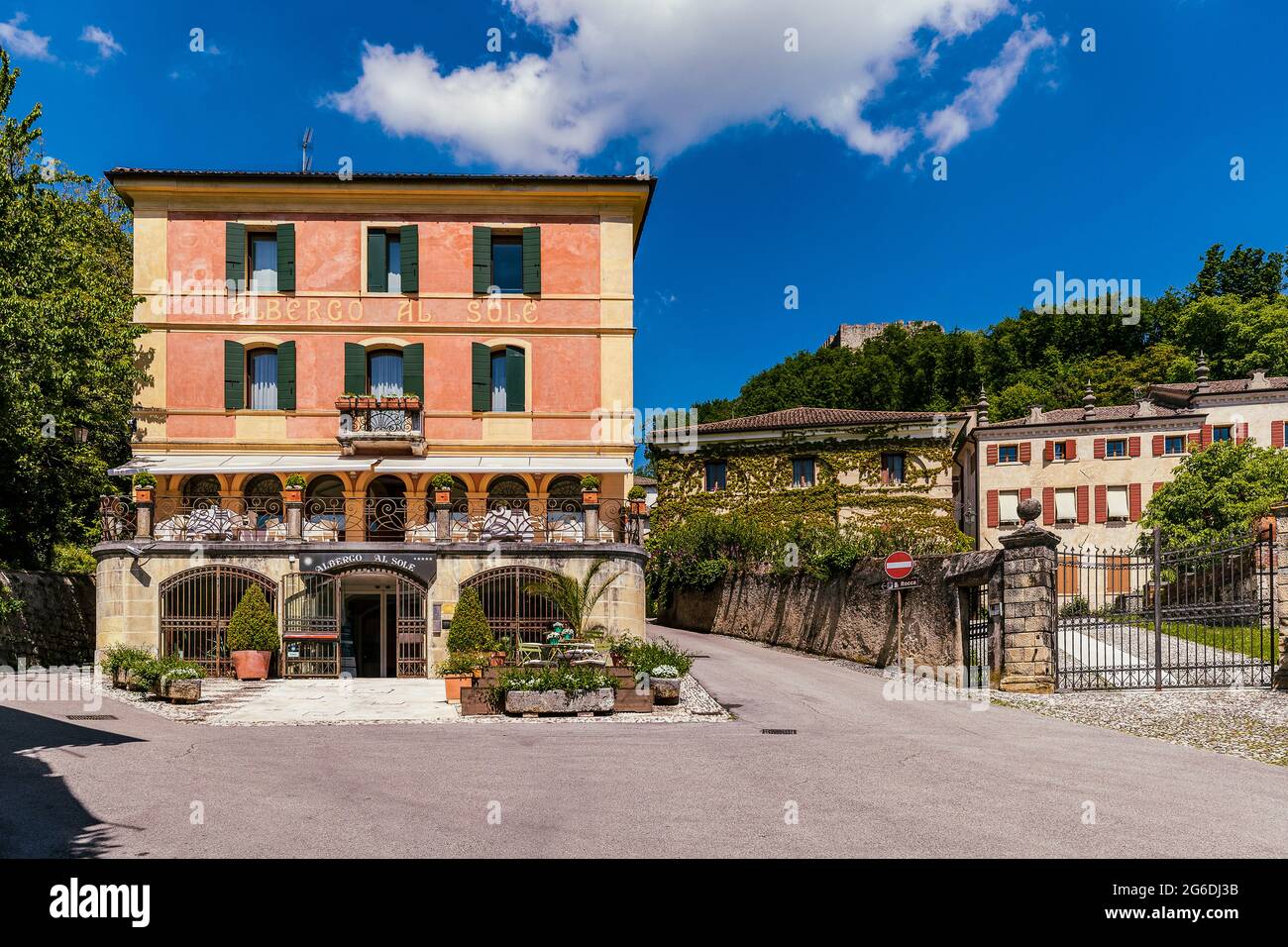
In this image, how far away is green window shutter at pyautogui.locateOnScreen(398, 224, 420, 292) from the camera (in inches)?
1022

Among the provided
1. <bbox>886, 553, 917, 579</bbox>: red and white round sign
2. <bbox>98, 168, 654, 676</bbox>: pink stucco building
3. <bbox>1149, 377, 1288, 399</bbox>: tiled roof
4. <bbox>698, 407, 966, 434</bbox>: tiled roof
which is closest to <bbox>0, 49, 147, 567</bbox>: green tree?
<bbox>98, 168, 654, 676</bbox>: pink stucco building

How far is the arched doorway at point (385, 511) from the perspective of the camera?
70.5 ft

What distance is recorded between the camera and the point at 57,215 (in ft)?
74.3

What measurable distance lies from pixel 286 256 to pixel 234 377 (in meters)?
3.50

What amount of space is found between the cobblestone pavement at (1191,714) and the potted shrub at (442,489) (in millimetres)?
11252

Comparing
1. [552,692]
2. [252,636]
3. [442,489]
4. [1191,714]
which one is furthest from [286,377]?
[1191,714]

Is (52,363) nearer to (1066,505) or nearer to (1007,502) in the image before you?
(1007,502)

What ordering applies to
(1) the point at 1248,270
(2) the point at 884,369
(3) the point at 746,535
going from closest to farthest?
(3) the point at 746,535 → (1) the point at 1248,270 → (2) the point at 884,369

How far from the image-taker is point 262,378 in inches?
1022
